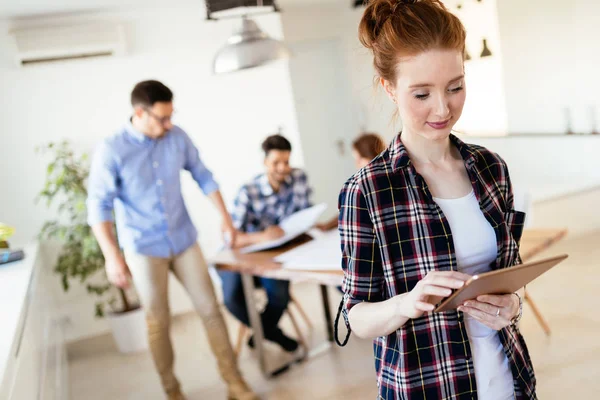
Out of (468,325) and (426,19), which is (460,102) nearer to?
(426,19)

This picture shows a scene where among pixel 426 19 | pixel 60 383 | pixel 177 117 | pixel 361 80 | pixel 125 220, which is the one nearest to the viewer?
pixel 426 19

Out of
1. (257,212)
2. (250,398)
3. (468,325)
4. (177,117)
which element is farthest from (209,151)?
(468,325)

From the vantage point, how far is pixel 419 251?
1033mm

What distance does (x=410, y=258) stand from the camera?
1035 mm

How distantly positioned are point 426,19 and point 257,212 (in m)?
2.32

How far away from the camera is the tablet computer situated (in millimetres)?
880

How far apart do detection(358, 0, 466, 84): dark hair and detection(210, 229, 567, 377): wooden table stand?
1289 millimetres

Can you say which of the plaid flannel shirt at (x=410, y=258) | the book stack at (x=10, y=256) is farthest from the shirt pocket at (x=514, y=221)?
the book stack at (x=10, y=256)

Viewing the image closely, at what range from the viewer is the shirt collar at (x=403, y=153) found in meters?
1.06

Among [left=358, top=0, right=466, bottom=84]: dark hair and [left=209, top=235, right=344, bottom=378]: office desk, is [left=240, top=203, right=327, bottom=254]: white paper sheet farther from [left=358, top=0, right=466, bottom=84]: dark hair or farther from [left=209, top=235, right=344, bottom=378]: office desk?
[left=358, top=0, right=466, bottom=84]: dark hair

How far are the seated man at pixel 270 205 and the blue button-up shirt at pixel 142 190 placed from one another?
1.41 feet

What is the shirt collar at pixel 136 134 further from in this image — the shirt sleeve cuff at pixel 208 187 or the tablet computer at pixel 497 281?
the tablet computer at pixel 497 281

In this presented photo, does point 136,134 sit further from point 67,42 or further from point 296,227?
point 67,42

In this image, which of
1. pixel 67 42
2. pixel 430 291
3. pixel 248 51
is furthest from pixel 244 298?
pixel 430 291
